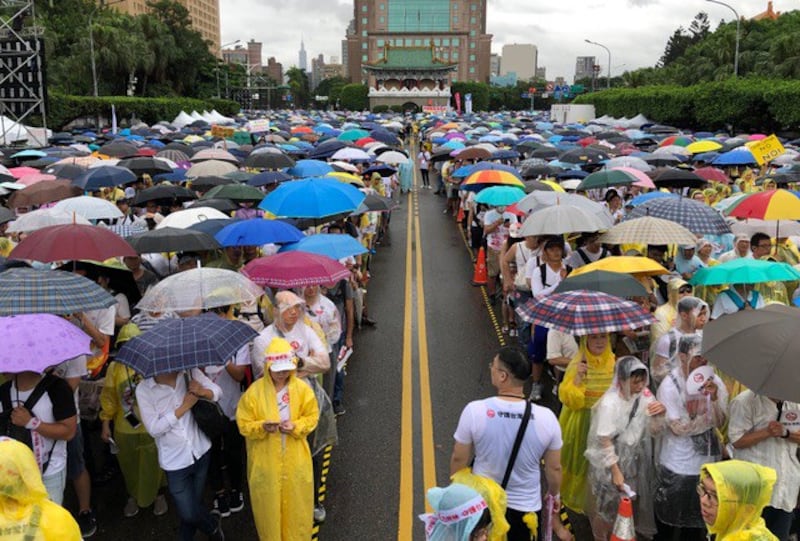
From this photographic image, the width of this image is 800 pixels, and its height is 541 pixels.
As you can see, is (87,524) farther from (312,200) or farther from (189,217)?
(312,200)

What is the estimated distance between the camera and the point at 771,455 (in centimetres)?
435

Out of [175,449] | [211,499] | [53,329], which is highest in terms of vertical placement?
[53,329]

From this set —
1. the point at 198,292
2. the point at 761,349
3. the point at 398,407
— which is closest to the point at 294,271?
the point at 198,292

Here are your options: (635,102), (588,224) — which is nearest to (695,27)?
(635,102)

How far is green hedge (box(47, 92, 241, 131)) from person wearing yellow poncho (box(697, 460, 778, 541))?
33.6 metres

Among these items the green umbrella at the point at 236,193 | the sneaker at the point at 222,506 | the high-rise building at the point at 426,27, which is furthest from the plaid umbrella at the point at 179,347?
the high-rise building at the point at 426,27

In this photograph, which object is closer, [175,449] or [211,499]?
[175,449]

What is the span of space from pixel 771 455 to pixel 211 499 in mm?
4262

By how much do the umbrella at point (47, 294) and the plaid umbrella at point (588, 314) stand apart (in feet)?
10.7

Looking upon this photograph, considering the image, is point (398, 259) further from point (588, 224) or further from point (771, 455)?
point (771, 455)

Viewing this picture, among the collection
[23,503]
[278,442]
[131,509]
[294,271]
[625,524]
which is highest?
[294,271]

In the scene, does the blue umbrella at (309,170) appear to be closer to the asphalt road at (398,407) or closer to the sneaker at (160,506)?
the asphalt road at (398,407)

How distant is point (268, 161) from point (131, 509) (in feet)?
33.8

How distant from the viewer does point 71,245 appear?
619cm
